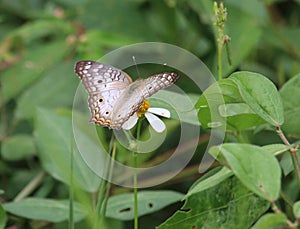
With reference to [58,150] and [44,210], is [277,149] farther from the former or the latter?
[58,150]

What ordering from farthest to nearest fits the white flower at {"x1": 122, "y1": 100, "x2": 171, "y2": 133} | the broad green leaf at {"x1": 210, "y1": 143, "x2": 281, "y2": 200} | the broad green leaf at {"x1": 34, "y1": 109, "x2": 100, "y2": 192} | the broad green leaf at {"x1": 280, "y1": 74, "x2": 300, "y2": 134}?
the broad green leaf at {"x1": 34, "y1": 109, "x2": 100, "y2": 192}
the broad green leaf at {"x1": 280, "y1": 74, "x2": 300, "y2": 134}
the white flower at {"x1": 122, "y1": 100, "x2": 171, "y2": 133}
the broad green leaf at {"x1": 210, "y1": 143, "x2": 281, "y2": 200}

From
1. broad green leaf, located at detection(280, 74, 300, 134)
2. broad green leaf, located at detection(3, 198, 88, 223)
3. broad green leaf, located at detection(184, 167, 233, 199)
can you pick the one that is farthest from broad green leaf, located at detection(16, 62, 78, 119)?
broad green leaf, located at detection(184, 167, 233, 199)

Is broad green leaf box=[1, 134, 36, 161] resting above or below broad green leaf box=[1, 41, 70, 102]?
below

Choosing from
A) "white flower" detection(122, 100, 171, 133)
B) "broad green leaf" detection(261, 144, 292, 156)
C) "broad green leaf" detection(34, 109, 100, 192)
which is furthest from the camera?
"broad green leaf" detection(34, 109, 100, 192)

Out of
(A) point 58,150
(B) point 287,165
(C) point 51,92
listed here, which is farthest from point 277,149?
(C) point 51,92

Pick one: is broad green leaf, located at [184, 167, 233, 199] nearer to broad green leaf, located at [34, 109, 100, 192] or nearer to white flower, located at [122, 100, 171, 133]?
white flower, located at [122, 100, 171, 133]

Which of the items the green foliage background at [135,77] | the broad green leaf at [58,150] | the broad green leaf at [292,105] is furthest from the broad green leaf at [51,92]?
the broad green leaf at [292,105]
